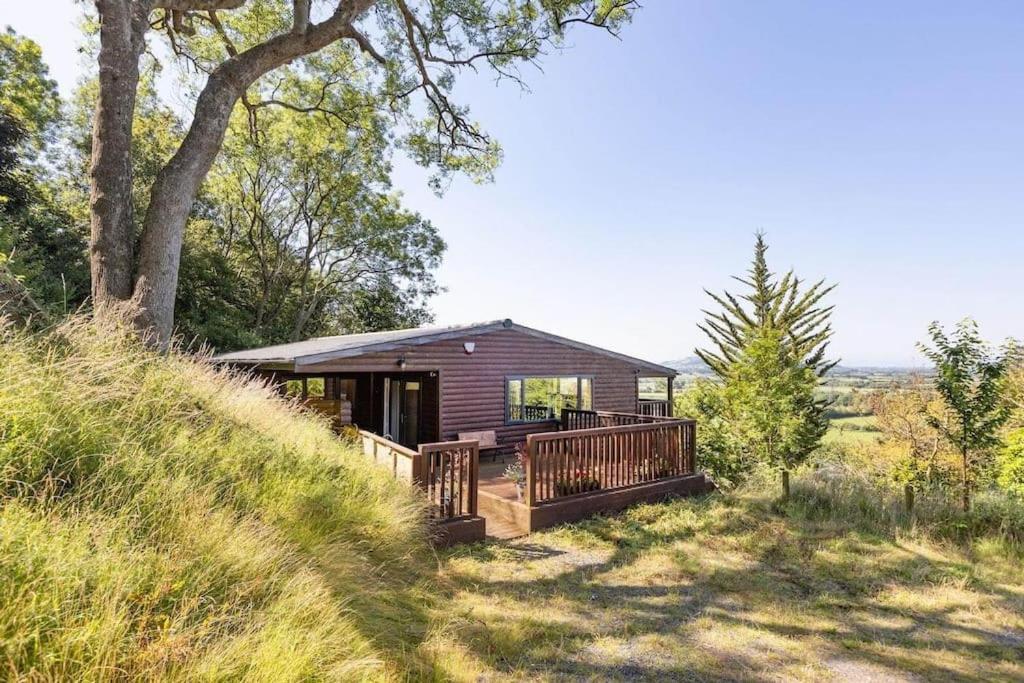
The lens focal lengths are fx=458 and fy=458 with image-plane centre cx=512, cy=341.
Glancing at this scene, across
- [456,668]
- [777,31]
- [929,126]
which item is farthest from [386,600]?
[929,126]

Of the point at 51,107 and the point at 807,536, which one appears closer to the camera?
the point at 807,536

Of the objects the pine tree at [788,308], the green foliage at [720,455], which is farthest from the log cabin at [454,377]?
the pine tree at [788,308]

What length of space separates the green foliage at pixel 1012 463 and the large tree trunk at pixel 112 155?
1208 centimetres

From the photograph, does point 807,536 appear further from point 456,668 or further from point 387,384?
point 387,384

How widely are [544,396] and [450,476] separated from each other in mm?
9053

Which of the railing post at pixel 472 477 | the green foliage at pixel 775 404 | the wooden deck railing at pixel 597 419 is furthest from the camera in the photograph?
the wooden deck railing at pixel 597 419

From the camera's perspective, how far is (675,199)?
15.7 metres

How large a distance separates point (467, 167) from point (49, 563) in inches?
423

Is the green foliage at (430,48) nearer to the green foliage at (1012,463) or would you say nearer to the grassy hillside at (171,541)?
the grassy hillside at (171,541)

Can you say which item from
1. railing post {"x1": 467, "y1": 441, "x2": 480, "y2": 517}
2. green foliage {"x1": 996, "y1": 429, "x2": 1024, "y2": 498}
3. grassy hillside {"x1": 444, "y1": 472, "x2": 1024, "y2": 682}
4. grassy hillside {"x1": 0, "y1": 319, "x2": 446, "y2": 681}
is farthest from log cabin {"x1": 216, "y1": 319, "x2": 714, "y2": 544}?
green foliage {"x1": 996, "y1": 429, "x2": 1024, "y2": 498}

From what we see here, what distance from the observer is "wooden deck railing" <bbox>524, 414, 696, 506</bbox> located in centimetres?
592

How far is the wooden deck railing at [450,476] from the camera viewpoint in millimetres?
5203

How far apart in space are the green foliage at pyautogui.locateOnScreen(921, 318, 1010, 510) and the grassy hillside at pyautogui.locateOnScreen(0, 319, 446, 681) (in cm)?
695

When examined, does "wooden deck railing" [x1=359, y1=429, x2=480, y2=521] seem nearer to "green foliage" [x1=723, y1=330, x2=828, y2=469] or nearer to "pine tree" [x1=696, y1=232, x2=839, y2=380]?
"green foliage" [x1=723, y1=330, x2=828, y2=469]
